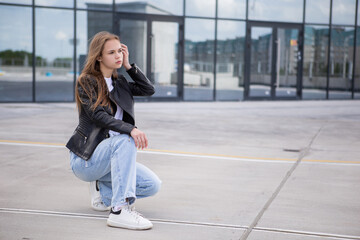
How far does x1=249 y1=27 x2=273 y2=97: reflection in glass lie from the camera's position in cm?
1859

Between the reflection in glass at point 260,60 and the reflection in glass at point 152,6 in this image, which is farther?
the reflection in glass at point 260,60

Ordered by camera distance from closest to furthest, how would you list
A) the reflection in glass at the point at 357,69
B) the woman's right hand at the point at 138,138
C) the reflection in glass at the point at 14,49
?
1. the woman's right hand at the point at 138,138
2. the reflection in glass at the point at 14,49
3. the reflection in glass at the point at 357,69

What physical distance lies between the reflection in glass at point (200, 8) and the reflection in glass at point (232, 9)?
1.03 feet

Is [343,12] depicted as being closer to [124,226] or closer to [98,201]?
[98,201]

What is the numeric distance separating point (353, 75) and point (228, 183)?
16.6m

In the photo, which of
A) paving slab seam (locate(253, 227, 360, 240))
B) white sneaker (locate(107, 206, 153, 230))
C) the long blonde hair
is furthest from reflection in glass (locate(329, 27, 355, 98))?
white sneaker (locate(107, 206, 153, 230))

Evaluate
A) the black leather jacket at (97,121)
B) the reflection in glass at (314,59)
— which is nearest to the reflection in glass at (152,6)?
the reflection in glass at (314,59)

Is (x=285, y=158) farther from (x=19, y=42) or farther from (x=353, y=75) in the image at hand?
(x=353, y=75)

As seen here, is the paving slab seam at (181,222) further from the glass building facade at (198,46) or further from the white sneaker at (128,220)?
the glass building facade at (198,46)

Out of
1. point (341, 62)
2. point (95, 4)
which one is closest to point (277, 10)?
point (341, 62)

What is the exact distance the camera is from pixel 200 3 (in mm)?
17922

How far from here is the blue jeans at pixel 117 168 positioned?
11.7ft

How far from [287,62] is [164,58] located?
198 inches

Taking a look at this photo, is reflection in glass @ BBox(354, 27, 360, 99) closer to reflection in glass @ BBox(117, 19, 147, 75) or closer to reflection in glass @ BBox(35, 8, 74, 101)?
reflection in glass @ BBox(117, 19, 147, 75)
